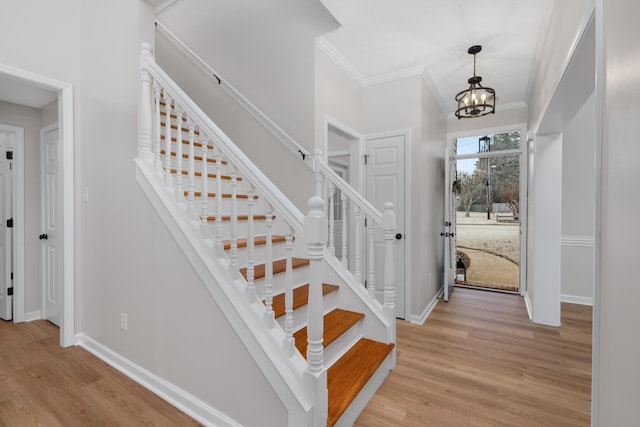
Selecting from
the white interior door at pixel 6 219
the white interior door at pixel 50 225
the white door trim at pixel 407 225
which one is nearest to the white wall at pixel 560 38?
the white door trim at pixel 407 225

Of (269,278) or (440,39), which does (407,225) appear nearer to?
(440,39)

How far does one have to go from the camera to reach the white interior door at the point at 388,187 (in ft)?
11.1

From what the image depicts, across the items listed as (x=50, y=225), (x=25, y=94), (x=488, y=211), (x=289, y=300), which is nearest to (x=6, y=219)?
(x=50, y=225)

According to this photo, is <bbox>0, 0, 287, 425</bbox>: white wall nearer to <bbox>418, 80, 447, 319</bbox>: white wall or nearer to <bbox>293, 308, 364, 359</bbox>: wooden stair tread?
<bbox>293, 308, 364, 359</bbox>: wooden stair tread

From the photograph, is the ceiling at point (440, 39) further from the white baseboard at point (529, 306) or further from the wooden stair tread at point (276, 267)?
the white baseboard at point (529, 306)

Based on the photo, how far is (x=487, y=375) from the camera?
88.2 inches

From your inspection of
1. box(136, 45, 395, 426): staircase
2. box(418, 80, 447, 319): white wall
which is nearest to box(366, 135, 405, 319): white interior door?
box(418, 80, 447, 319): white wall

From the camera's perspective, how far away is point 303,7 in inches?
95.1

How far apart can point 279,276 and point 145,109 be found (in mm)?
1419

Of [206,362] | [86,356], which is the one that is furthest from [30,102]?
[206,362]

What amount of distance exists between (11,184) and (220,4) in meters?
2.79

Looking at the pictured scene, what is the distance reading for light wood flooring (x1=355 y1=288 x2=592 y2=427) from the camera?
1.80 metres

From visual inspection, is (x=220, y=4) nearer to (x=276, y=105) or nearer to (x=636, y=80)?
(x=276, y=105)

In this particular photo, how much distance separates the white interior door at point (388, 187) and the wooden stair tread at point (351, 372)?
1.26 metres
